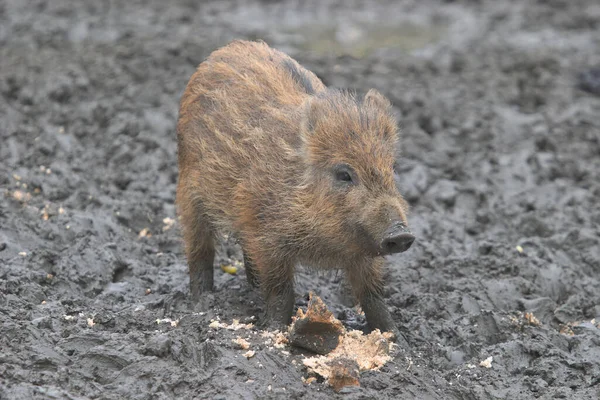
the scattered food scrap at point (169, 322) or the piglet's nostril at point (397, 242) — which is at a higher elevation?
the piglet's nostril at point (397, 242)

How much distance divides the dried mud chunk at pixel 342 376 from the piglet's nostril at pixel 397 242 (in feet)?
1.95

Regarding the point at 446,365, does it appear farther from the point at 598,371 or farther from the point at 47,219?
the point at 47,219

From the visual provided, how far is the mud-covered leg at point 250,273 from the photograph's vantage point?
18.3ft

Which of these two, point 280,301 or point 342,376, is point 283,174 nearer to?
point 280,301

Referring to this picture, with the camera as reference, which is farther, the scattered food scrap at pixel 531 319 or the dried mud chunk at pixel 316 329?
the scattered food scrap at pixel 531 319

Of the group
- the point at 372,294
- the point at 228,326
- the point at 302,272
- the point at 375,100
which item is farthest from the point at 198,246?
the point at 375,100

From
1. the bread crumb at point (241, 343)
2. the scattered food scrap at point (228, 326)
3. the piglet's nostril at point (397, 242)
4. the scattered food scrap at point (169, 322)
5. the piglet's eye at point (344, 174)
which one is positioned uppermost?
the piglet's eye at point (344, 174)

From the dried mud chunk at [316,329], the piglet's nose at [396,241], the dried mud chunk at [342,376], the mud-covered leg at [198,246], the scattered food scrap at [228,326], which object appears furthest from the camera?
the mud-covered leg at [198,246]

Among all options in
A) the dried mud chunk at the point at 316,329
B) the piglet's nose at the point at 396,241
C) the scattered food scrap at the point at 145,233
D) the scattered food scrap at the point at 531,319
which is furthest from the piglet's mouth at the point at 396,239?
the scattered food scrap at the point at 145,233

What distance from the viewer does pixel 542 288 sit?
6160 millimetres

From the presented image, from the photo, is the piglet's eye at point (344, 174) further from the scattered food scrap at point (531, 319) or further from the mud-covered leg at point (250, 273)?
the scattered food scrap at point (531, 319)

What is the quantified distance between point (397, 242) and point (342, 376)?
691 mm

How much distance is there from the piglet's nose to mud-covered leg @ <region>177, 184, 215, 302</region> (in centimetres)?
152

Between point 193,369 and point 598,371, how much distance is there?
2157 millimetres
